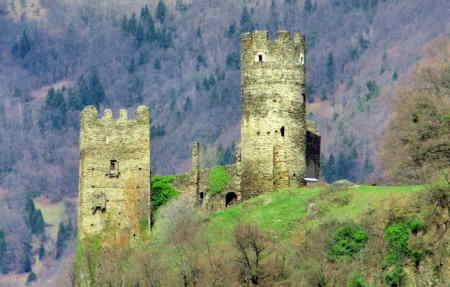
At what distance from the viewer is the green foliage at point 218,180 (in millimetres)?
76000

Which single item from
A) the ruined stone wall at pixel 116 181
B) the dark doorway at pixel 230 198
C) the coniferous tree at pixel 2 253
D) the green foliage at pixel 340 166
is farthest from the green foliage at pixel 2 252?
the ruined stone wall at pixel 116 181

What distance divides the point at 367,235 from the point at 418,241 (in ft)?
8.55

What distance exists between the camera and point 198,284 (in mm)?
64875

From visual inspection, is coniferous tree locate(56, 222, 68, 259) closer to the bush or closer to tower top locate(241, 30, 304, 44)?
tower top locate(241, 30, 304, 44)

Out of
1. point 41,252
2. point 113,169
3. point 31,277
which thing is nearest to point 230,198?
point 113,169

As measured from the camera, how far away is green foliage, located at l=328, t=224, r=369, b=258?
2534 inches

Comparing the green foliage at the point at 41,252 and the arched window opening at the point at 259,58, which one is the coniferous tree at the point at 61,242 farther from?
the arched window opening at the point at 259,58

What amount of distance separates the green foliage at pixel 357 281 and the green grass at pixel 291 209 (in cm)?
417

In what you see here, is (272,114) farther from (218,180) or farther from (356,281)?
(356,281)

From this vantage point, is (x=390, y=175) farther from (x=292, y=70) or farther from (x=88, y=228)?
(x=88, y=228)

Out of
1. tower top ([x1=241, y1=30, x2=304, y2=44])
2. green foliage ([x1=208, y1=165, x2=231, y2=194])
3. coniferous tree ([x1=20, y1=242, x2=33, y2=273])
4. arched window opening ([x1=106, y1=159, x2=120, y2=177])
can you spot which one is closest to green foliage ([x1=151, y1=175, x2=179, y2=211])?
green foliage ([x1=208, y1=165, x2=231, y2=194])

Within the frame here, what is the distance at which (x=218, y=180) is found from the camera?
7619 cm

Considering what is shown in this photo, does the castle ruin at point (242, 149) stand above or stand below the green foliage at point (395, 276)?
above

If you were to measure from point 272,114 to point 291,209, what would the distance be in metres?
5.29
